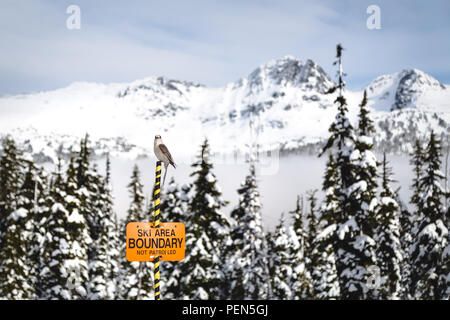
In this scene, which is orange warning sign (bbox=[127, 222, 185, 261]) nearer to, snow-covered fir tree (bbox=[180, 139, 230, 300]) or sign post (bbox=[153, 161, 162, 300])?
sign post (bbox=[153, 161, 162, 300])

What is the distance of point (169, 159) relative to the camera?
838cm

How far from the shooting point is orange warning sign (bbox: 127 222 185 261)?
26.3ft

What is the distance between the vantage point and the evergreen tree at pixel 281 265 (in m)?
39.2

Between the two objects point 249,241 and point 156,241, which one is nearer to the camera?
point 156,241

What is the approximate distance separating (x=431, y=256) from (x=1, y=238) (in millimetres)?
29985

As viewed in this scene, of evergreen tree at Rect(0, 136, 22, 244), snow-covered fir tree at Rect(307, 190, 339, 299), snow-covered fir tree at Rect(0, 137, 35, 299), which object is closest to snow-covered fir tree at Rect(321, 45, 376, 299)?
snow-covered fir tree at Rect(307, 190, 339, 299)

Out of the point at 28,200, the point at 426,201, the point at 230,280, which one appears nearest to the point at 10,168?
the point at 28,200

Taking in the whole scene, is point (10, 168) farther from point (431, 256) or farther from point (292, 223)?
point (431, 256)

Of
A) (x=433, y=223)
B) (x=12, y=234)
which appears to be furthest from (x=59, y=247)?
(x=433, y=223)

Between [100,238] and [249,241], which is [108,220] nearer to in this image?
[100,238]

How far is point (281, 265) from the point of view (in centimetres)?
4003

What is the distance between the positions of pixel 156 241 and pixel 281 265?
33812mm

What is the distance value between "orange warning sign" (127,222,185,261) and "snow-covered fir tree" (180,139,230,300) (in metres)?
15.0

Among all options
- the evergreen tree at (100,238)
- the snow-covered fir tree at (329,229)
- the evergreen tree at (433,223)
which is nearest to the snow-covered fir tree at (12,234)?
the evergreen tree at (100,238)
